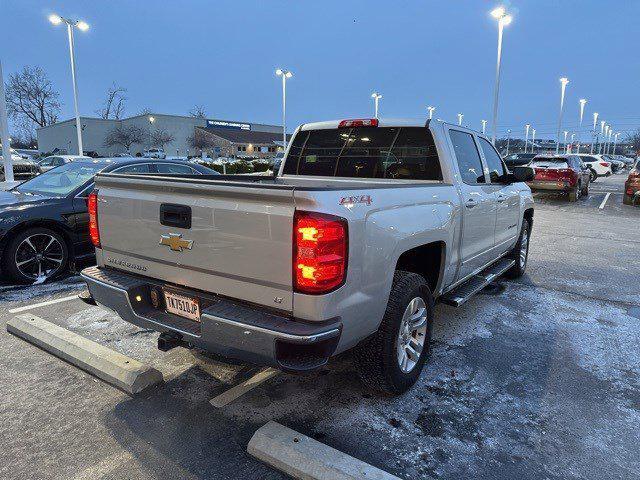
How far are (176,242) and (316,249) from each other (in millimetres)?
1016

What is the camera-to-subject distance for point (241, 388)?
10.9ft

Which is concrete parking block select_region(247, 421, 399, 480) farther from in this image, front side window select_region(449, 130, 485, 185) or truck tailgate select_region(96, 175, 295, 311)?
front side window select_region(449, 130, 485, 185)

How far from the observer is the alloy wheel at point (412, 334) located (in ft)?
10.5

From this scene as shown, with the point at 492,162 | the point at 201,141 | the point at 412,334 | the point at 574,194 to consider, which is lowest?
the point at 574,194

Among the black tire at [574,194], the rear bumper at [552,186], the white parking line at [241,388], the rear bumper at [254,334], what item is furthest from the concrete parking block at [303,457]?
the black tire at [574,194]

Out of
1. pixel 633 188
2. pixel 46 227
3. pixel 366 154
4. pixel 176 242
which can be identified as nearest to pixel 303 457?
pixel 176 242

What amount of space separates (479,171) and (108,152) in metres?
73.5

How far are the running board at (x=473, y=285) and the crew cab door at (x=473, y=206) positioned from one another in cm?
15

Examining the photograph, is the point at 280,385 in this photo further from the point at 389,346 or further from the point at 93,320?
the point at 93,320

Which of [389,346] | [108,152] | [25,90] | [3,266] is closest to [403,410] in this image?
[389,346]

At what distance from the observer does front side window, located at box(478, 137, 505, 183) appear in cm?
491

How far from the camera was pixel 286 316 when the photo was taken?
2.45m

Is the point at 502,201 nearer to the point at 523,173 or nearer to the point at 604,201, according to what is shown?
the point at 523,173

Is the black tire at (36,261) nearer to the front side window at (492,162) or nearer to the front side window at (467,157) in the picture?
the front side window at (467,157)
